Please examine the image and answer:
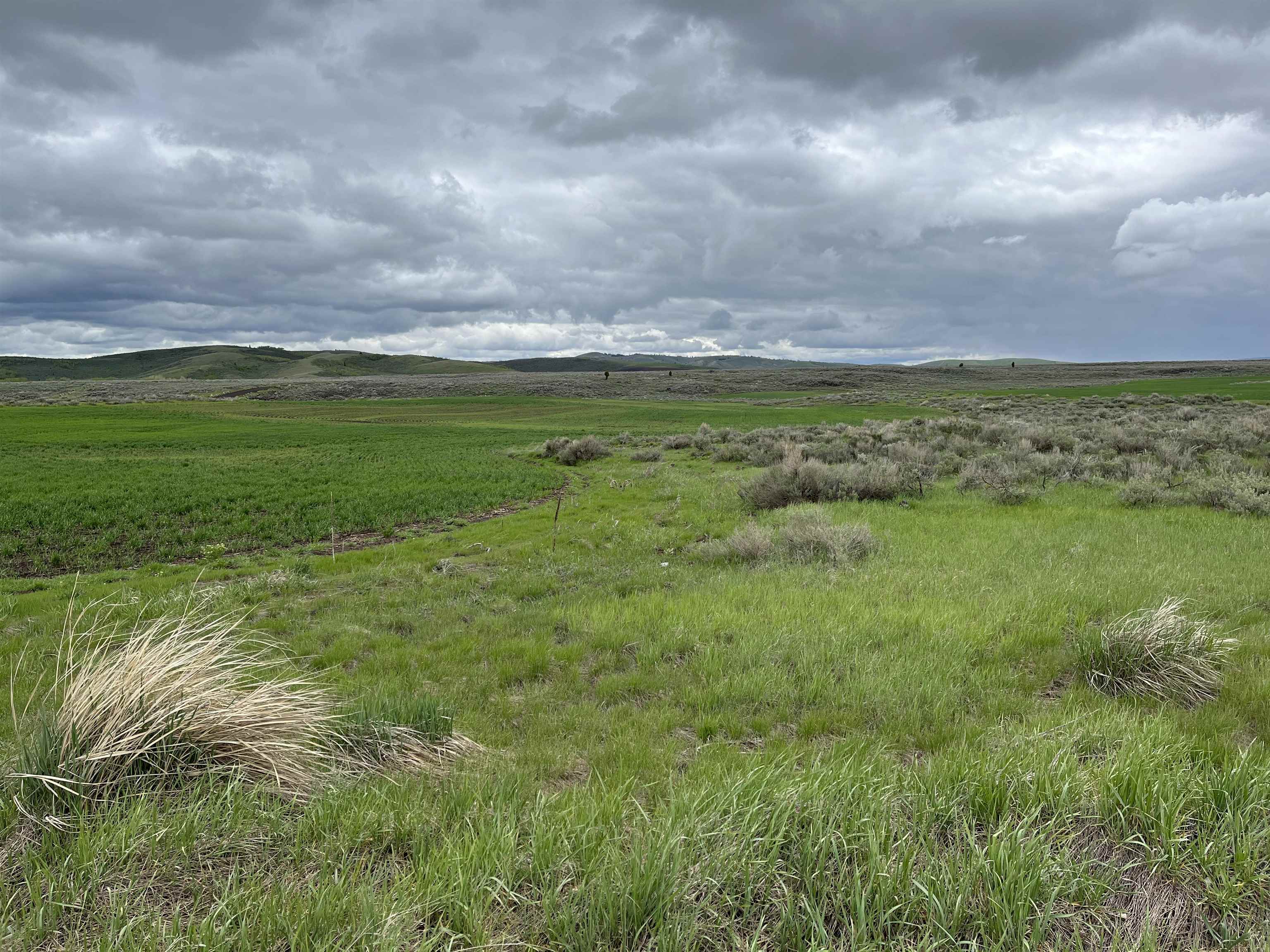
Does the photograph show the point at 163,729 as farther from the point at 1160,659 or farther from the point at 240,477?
the point at 240,477

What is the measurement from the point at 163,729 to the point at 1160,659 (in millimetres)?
7990

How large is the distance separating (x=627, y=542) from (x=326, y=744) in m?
9.71

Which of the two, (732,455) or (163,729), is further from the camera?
(732,455)

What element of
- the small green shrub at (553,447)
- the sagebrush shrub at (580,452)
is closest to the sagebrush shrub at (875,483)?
the sagebrush shrub at (580,452)

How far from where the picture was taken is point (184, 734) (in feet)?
12.1

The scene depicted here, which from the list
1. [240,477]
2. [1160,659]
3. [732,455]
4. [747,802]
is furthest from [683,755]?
[240,477]

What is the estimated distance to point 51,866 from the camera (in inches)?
107

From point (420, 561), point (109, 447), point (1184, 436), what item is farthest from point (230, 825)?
point (109, 447)

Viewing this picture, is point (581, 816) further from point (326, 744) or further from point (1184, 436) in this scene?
point (1184, 436)

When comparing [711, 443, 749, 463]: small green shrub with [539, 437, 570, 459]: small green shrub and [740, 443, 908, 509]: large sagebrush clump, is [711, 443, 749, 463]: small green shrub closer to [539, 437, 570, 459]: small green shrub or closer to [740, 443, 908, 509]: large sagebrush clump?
[539, 437, 570, 459]: small green shrub

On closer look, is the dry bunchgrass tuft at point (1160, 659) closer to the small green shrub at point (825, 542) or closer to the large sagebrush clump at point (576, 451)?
the small green shrub at point (825, 542)

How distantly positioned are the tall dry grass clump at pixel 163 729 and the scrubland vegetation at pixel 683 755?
3 cm

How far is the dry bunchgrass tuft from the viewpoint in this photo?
17.1ft

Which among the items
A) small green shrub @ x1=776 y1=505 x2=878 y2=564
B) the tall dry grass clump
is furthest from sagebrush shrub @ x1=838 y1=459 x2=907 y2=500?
the tall dry grass clump
